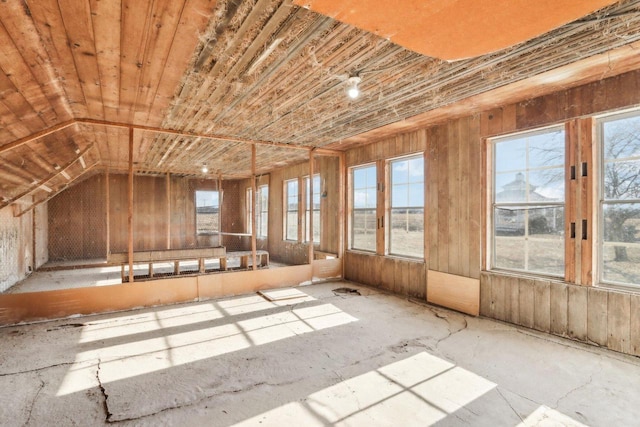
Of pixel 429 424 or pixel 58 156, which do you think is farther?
pixel 58 156

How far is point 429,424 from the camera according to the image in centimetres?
194

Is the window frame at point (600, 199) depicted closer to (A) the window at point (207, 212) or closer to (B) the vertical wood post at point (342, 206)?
(B) the vertical wood post at point (342, 206)

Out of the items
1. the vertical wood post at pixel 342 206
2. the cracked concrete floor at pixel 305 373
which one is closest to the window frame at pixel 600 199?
the cracked concrete floor at pixel 305 373

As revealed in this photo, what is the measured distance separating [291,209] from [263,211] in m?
1.67

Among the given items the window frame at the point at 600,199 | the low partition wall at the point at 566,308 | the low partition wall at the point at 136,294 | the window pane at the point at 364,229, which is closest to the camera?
the low partition wall at the point at 566,308

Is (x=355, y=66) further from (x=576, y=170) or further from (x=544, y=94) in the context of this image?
(x=576, y=170)

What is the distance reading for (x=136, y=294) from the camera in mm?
4289

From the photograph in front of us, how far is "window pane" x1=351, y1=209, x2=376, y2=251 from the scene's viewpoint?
5.71 m

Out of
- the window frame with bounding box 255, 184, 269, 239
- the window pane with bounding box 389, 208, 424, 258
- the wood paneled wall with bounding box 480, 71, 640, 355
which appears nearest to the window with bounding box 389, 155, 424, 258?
the window pane with bounding box 389, 208, 424, 258

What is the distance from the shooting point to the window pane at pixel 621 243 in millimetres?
2877

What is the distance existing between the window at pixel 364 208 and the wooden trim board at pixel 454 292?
1425mm

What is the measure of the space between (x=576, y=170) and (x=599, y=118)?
0.53 meters

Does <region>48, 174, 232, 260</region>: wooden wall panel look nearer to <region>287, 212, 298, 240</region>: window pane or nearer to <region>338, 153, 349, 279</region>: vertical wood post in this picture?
<region>287, 212, 298, 240</region>: window pane

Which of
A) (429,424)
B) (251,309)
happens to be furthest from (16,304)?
(429,424)
